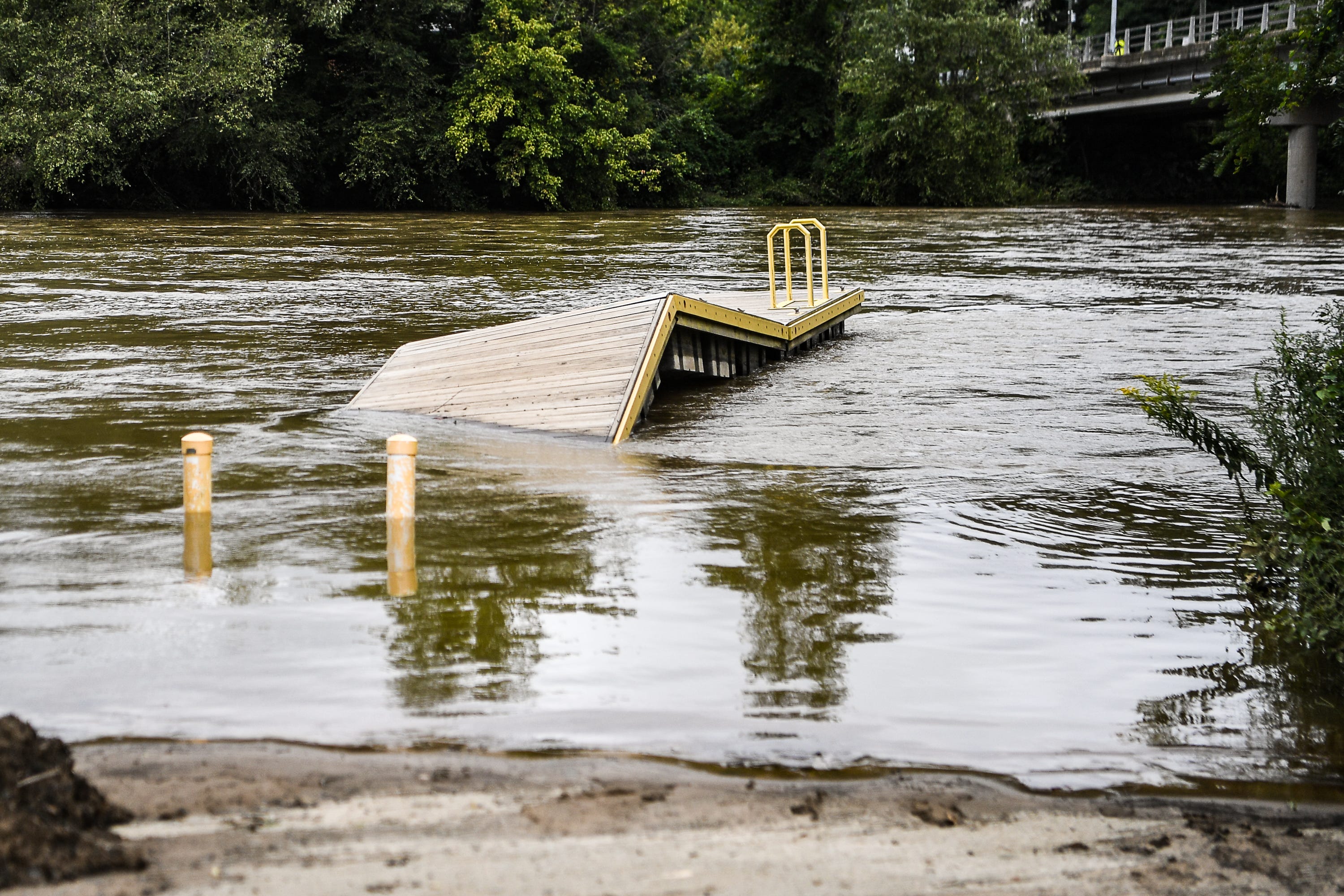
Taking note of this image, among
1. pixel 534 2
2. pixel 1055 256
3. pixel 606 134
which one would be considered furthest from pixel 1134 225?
pixel 534 2

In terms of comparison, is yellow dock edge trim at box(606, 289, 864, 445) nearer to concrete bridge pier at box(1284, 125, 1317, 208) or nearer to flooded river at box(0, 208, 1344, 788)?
flooded river at box(0, 208, 1344, 788)

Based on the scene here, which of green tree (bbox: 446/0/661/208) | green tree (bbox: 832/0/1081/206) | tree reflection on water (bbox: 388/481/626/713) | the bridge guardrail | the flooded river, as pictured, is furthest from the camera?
green tree (bbox: 832/0/1081/206)

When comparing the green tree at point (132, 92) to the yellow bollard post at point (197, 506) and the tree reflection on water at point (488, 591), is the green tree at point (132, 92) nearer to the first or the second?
the yellow bollard post at point (197, 506)

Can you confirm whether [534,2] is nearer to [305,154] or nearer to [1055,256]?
[305,154]

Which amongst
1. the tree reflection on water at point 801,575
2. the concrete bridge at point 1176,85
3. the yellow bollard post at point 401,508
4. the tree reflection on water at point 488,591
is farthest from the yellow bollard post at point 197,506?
the concrete bridge at point 1176,85

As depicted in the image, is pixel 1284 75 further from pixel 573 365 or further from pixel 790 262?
pixel 573 365

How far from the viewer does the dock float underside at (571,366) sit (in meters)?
10.6

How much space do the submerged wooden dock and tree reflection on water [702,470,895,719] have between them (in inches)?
76.8

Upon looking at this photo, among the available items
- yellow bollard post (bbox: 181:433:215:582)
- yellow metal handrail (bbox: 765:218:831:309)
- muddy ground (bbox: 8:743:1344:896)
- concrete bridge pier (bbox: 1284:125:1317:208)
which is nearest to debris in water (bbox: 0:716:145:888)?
muddy ground (bbox: 8:743:1344:896)

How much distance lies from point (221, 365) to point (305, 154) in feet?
92.8

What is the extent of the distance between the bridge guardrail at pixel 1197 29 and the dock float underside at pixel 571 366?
2452cm

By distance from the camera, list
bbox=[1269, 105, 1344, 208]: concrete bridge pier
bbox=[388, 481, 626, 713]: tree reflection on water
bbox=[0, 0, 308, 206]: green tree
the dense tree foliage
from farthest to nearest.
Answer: bbox=[1269, 105, 1344, 208]: concrete bridge pier, the dense tree foliage, bbox=[0, 0, 308, 206]: green tree, bbox=[388, 481, 626, 713]: tree reflection on water

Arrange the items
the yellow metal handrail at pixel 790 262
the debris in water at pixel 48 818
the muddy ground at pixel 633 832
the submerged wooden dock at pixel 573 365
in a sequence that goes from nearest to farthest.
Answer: the debris in water at pixel 48 818 < the muddy ground at pixel 633 832 < the submerged wooden dock at pixel 573 365 < the yellow metal handrail at pixel 790 262

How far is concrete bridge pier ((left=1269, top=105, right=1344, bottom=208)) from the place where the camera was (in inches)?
1645
